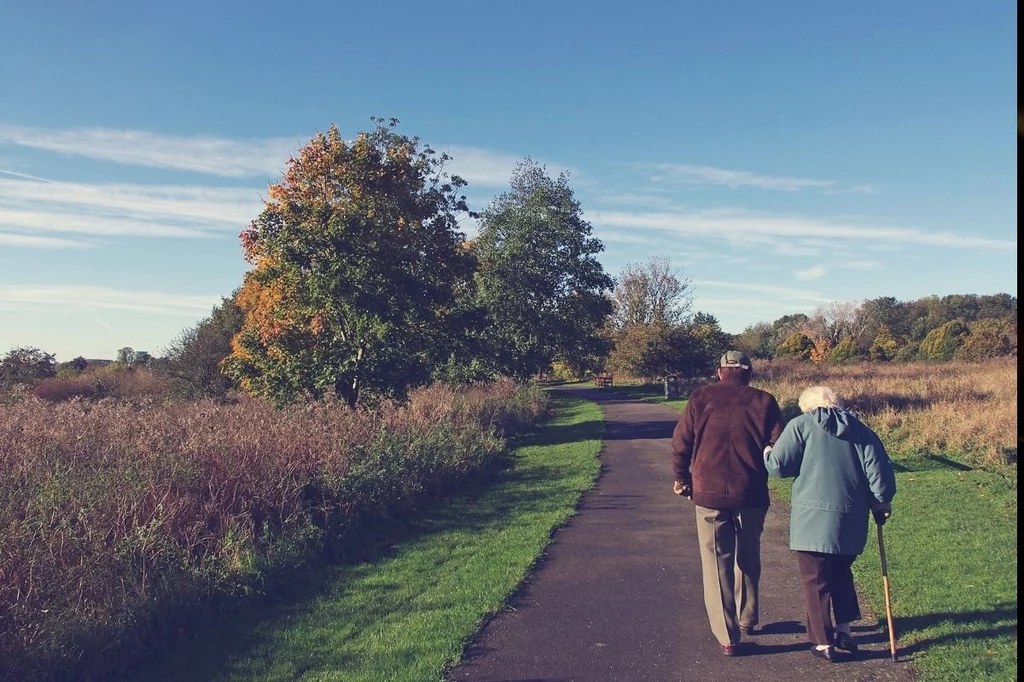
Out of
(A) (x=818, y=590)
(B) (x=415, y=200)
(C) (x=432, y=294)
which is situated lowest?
(A) (x=818, y=590)

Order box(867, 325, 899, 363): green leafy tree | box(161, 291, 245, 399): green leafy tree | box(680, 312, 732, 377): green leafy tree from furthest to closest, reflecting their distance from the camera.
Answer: box(867, 325, 899, 363): green leafy tree → box(680, 312, 732, 377): green leafy tree → box(161, 291, 245, 399): green leafy tree

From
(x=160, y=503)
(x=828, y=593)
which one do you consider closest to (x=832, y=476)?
(x=828, y=593)

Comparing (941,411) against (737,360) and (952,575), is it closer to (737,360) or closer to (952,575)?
(952,575)

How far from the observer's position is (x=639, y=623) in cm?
596

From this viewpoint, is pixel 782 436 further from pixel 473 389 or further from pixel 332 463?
pixel 473 389

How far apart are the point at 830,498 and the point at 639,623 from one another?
1791mm

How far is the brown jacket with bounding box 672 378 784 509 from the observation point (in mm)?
5469

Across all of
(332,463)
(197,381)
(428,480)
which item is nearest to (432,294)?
(428,480)

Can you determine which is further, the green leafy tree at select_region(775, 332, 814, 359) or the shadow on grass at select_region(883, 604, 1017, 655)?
the green leafy tree at select_region(775, 332, 814, 359)

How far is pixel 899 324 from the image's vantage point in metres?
76.2

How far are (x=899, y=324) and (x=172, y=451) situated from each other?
79.2m

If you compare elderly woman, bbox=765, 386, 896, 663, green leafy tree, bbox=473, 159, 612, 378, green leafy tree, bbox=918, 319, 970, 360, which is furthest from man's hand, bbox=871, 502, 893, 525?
green leafy tree, bbox=918, 319, 970, 360

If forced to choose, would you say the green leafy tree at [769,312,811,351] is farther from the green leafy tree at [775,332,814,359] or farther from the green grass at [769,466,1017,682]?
the green grass at [769,466,1017,682]

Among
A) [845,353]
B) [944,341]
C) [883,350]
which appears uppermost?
[944,341]
